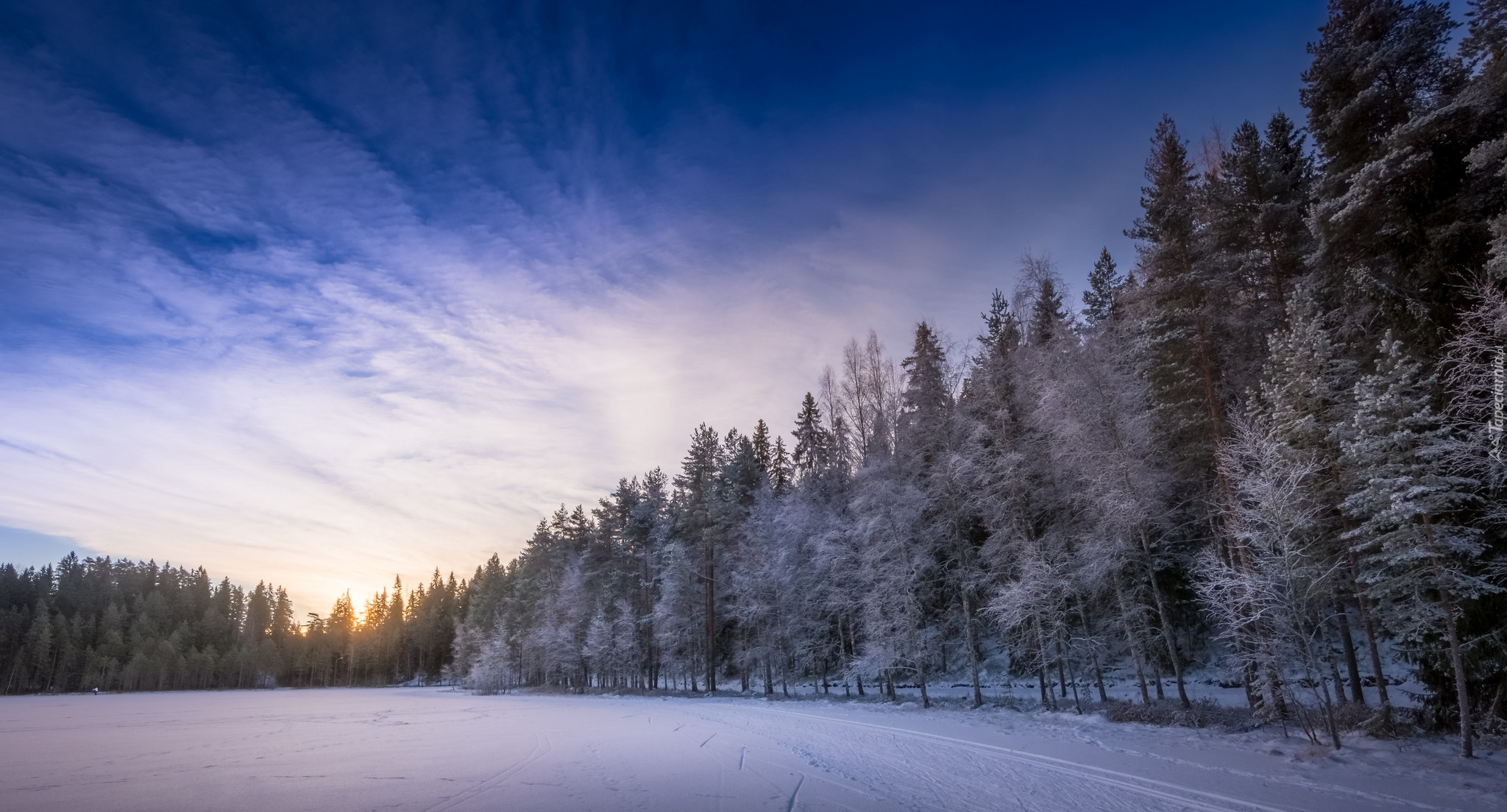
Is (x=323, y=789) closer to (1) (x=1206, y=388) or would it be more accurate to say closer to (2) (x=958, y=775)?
(2) (x=958, y=775)

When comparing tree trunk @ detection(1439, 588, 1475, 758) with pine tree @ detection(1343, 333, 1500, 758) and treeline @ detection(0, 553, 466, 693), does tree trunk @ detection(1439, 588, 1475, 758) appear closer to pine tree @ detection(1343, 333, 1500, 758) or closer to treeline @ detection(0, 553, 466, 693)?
pine tree @ detection(1343, 333, 1500, 758)

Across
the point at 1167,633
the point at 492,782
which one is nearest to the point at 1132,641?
the point at 1167,633

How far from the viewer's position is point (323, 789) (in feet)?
42.0

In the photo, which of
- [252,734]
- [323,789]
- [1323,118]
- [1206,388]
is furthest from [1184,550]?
[252,734]

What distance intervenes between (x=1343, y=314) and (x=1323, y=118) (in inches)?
237

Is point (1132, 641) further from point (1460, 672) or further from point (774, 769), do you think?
point (774, 769)

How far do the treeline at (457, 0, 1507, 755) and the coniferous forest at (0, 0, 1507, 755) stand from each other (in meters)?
0.10

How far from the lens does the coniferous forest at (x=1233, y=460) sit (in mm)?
13422

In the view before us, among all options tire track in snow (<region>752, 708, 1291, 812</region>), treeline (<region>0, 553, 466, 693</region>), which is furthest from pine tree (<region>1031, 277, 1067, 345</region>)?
treeline (<region>0, 553, 466, 693</region>)

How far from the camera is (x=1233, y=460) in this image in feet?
54.6

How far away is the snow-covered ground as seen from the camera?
1029 centimetres

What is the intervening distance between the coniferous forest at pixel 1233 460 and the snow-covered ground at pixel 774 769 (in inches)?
75.0

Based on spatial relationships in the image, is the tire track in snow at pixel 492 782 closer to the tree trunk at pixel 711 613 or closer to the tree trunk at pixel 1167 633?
the tree trunk at pixel 1167 633

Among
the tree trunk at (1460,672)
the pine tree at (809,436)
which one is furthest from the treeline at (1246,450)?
the pine tree at (809,436)
